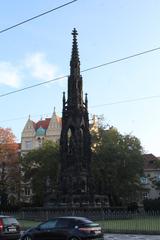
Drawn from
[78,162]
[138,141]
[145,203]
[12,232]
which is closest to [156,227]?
[12,232]

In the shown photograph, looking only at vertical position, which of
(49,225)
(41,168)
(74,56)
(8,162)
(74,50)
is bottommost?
(49,225)

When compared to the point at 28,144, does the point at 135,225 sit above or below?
below

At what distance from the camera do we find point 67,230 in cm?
2175

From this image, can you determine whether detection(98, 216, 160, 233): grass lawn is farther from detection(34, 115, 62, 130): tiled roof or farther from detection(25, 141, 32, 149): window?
detection(25, 141, 32, 149): window

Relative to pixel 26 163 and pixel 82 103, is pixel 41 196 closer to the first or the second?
pixel 26 163

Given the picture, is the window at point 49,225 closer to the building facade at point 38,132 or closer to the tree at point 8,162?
the tree at point 8,162

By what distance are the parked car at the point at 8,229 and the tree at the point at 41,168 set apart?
4202cm

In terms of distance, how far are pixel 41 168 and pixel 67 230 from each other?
163ft

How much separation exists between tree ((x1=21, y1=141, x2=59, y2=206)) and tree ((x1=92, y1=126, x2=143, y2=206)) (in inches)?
246

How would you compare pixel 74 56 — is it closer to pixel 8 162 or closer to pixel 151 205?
pixel 151 205

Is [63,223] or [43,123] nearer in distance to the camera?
[63,223]

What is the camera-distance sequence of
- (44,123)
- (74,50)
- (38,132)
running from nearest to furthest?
(74,50) → (38,132) → (44,123)

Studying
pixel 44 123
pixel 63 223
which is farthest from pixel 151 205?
pixel 44 123

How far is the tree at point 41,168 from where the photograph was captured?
228ft
